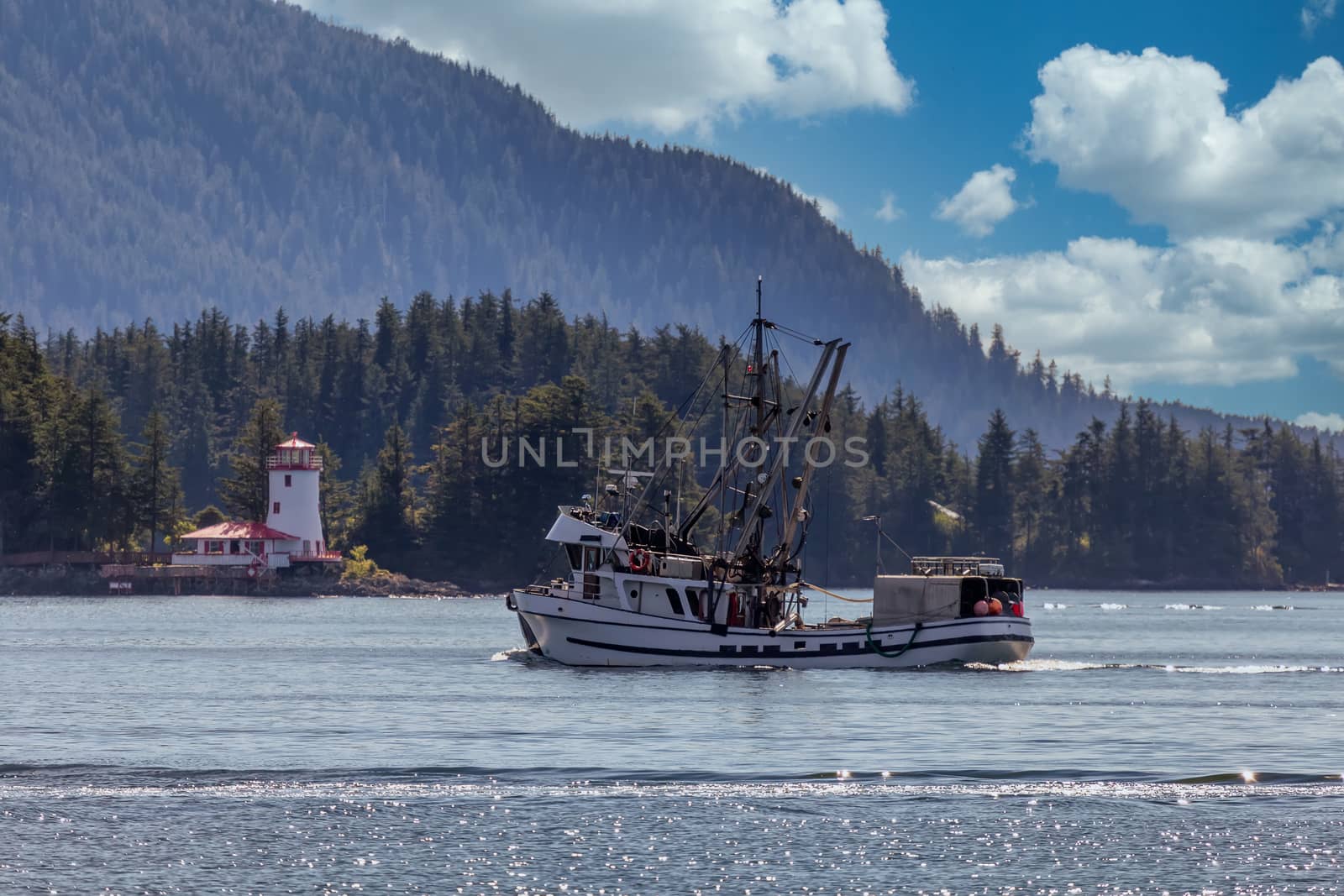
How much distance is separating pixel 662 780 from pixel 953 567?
3717cm

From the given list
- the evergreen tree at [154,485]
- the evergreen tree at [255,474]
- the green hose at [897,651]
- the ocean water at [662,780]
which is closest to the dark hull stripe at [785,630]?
the green hose at [897,651]

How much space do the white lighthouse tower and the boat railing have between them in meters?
110

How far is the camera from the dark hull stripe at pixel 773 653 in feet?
239

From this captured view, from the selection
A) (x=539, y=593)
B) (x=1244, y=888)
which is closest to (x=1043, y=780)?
(x=1244, y=888)

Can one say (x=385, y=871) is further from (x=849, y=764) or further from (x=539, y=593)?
(x=539, y=593)

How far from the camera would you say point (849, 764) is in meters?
45.9

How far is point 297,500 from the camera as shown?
181000mm

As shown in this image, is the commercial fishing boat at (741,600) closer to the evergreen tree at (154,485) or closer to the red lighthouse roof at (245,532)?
the red lighthouse roof at (245,532)

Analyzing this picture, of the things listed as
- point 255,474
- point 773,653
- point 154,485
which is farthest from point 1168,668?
point 255,474

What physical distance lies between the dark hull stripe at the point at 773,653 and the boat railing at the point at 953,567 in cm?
324

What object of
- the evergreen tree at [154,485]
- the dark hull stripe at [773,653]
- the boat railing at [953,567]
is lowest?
the dark hull stripe at [773,653]

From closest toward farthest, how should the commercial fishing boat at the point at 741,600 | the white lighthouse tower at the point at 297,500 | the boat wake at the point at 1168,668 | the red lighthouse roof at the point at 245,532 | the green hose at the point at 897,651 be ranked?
the commercial fishing boat at the point at 741,600, the green hose at the point at 897,651, the boat wake at the point at 1168,668, the red lighthouse roof at the point at 245,532, the white lighthouse tower at the point at 297,500

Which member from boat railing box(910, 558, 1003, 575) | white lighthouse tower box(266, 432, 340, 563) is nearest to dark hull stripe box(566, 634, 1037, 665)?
boat railing box(910, 558, 1003, 575)

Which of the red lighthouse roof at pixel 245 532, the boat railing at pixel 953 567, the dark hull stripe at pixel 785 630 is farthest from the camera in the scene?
the red lighthouse roof at pixel 245 532
